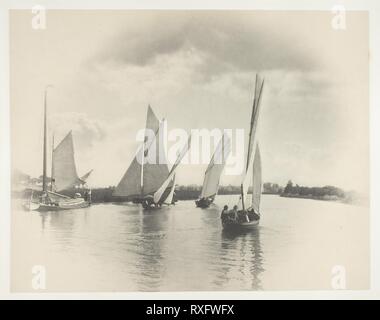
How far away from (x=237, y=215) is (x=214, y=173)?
31cm

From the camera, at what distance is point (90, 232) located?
3.05 m

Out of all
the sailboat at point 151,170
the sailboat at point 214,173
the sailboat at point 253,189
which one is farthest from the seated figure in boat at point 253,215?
the sailboat at point 151,170

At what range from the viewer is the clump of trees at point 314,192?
303cm

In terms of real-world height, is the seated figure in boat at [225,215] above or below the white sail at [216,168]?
below

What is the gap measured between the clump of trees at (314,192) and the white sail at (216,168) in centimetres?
43

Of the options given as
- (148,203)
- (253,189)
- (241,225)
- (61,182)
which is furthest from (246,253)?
(61,182)

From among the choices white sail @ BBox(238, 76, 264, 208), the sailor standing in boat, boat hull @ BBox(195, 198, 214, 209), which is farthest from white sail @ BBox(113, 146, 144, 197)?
white sail @ BBox(238, 76, 264, 208)

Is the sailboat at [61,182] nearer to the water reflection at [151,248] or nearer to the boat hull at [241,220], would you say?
the water reflection at [151,248]

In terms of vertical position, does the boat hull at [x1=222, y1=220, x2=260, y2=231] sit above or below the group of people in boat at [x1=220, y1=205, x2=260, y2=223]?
below

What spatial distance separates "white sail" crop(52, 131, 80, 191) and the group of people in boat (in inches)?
37.5

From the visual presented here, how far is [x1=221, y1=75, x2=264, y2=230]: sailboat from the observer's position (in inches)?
120

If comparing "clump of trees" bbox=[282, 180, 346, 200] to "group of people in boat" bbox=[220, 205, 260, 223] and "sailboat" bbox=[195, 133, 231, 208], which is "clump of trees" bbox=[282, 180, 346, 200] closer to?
"group of people in boat" bbox=[220, 205, 260, 223]
